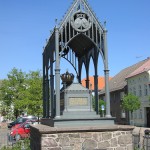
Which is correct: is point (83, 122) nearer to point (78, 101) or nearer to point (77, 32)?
point (78, 101)

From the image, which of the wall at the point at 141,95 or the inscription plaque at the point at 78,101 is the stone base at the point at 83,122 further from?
the wall at the point at 141,95

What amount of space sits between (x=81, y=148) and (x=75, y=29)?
3.84 meters

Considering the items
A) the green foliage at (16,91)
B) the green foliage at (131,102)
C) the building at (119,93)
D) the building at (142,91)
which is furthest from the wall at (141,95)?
the green foliage at (16,91)

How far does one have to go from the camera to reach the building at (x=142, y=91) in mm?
44625

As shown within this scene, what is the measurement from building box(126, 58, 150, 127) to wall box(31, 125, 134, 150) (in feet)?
112

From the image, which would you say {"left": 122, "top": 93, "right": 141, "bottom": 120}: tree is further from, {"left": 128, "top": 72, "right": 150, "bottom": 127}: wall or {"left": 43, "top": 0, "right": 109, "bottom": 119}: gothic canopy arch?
{"left": 43, "top": 0, "right": 109, "bottom": 119}: gothic canopy arch

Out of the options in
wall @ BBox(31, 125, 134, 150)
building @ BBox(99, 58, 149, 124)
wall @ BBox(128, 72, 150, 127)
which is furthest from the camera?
building @ BBox(99, 58, 149, 124)

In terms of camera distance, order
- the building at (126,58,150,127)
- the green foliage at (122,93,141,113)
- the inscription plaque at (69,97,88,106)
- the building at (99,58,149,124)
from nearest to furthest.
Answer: the inscription plaque at (69,97,88,106) < the green foliage at (122,93,141,113) < the building at (126,58,150,127) < the building at (99,58,149,124)

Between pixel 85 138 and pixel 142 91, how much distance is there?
125ft

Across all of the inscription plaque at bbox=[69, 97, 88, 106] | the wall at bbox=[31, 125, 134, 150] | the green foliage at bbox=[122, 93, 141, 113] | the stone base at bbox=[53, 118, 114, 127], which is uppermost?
the green foliage at bbox=[122, 93, 141, 113]

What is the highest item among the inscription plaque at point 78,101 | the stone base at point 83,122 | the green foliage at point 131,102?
the green foliage at point 131,102

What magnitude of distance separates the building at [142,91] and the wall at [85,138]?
34026mm

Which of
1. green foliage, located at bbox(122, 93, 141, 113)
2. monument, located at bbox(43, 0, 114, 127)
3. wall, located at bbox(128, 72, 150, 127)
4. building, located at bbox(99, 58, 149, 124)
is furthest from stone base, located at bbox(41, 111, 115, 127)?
building, located at bbox(99, 58, 149, 124)

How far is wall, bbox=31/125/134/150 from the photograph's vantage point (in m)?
9.43
